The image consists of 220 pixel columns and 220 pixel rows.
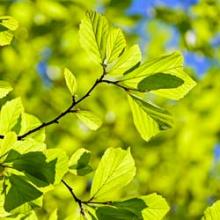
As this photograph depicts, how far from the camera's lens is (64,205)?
2518 millimetres

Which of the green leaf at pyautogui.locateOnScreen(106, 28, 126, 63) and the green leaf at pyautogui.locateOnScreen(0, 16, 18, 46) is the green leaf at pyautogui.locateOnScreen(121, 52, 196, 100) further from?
the green leaf at pyautogui.locateOnScreen(0, 16, 18, 46)

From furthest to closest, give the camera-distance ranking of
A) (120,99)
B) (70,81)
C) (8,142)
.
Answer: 1. (120,99)
2. (70,81)
3. (8,142)

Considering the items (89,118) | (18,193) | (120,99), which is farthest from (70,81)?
(120,99)

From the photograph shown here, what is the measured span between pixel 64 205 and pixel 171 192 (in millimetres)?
721

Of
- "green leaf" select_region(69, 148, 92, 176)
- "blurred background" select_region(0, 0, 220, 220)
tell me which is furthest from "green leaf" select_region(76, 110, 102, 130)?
→ "blurred background" select_region(0, 0, 220, 220)

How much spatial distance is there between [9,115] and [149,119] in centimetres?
20

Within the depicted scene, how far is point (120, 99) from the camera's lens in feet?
9.73

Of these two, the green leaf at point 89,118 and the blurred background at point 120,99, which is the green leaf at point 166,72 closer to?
the green leaf at point 89,118

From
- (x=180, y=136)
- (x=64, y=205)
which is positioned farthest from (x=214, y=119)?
(x=64, y=205)

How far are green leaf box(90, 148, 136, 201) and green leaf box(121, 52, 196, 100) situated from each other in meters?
0.11

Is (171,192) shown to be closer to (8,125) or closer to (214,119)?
(214,119)

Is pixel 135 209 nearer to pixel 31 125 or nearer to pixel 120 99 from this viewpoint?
pixel 31 125

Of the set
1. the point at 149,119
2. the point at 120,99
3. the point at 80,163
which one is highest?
the point at 149,119

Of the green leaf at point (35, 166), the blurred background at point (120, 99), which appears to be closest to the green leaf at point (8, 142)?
the green leaf at point (35, 166)
